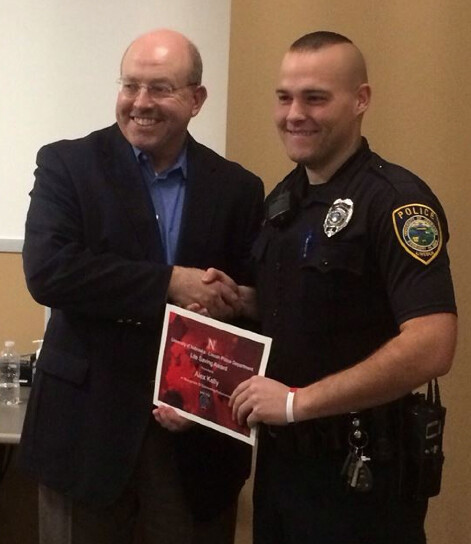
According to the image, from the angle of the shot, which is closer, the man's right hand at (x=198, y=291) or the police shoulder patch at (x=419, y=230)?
the police shoulder patch at (x=419, y=230)

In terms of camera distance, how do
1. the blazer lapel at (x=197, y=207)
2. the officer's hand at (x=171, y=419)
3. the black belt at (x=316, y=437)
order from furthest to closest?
the blazer lapel at (x=197, y=207)
the officer's hand at (x=171, y=419)
the black belt at (x=316, y=437)

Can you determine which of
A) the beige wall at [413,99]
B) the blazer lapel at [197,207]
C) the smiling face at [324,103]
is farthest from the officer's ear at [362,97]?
the beige wall at [413,99]

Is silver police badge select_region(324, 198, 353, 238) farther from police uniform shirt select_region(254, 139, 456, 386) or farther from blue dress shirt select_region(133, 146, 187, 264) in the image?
blue dress shirt select_region(133, 146, 187, 264)

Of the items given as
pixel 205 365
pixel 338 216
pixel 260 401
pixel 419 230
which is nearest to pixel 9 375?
pixel 205 365

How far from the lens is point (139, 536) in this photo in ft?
5.82

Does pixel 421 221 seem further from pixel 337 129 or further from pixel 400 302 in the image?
pixel 337 129

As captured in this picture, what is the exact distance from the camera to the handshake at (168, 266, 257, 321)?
1.51 metres

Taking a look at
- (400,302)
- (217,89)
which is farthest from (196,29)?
(400,302)

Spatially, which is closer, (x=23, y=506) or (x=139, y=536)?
(x=139, y=536)

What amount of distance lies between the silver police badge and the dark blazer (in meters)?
0.34

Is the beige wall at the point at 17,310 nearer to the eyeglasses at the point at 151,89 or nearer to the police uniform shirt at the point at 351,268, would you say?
the eyeglasses at the point at 151,89

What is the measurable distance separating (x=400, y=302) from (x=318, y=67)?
48 centimetres

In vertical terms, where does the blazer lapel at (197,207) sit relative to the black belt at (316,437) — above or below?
above

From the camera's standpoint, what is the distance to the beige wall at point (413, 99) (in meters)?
2.02
